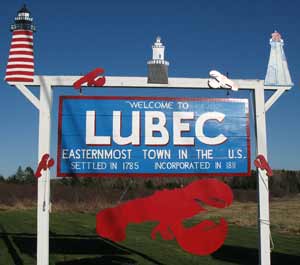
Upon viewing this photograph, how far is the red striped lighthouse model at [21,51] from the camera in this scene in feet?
21.9

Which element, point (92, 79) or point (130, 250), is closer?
point (92, 79)

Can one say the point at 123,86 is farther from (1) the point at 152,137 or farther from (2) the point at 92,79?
(1) the point at 152,137

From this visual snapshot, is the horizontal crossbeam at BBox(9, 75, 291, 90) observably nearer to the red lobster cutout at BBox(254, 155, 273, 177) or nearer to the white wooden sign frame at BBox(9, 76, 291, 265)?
the white wooden sign frame at BBox(9, 76, 291, 265)

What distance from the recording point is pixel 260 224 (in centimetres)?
682

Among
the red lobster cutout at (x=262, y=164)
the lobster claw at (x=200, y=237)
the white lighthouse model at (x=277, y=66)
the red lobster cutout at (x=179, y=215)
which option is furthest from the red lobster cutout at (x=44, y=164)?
the white lighthouse model at (x=277, y=66)

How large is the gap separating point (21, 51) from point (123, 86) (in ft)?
4.88

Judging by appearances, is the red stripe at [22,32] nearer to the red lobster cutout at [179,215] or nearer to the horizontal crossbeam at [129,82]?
the horizontal crossbeam at [129,82]

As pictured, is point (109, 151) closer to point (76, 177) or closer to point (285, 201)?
point (76, 177)

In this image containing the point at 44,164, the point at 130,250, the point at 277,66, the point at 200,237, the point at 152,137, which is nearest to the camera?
the point at 44,164

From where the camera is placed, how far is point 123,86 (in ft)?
22.5

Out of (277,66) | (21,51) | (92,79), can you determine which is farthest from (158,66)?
(21,51)

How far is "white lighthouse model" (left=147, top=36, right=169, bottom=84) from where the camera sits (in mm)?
6867

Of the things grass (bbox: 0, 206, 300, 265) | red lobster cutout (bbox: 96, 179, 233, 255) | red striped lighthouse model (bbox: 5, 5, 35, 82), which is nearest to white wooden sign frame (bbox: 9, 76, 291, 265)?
red striped lighthouse model (bbox: 5, 5, 35, 82)

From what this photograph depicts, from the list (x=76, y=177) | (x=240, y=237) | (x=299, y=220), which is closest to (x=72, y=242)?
(x=240, y=237)
